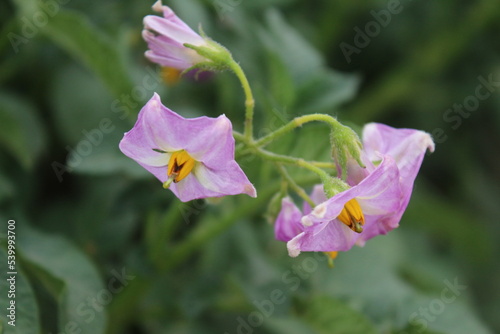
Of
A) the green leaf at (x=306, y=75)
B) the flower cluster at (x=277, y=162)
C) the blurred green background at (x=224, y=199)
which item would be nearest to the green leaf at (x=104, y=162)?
the blurred green background at (x=224, y=199)

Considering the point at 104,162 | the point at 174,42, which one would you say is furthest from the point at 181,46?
the point at 104,162

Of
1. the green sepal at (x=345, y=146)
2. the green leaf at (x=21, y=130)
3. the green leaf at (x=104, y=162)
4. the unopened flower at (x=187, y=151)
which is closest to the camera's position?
the unopened flower at (x=187, y=151)

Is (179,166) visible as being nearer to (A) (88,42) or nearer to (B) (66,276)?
(B) (66,276)

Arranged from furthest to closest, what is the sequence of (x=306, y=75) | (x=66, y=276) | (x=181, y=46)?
(x=306, y=75), (x=66, y=276), (x=181, y=46)

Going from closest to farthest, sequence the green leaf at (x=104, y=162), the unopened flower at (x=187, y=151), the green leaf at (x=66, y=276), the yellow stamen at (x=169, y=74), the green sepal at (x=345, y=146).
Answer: the unopened flower at (x=187, y=151), the green sepal at (x=345, y=146), the green leaf at (x=66, y=276), the green leaf at (x=104, y=162), the yellow stamen at (x=169, y=74)

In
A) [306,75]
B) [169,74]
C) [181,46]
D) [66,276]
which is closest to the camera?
[181,46]

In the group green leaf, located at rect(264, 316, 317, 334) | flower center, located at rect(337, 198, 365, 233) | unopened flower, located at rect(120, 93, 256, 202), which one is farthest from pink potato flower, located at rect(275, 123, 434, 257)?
green leaf, located at rect(264, 316, 317, 334)

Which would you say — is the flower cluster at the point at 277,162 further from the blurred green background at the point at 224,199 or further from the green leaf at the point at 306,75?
the green leaf at the point at 306,75

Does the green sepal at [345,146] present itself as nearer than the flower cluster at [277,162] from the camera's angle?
No
